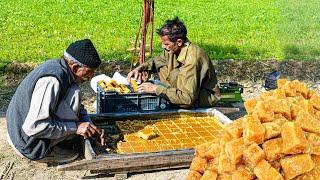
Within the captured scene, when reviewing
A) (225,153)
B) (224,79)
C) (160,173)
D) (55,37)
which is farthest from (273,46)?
(225,153)

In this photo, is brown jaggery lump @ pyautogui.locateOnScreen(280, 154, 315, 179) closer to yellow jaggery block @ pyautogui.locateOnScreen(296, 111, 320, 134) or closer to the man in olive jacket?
yellow jaggery block @ pyautogui.locateOnScreen(296, 111, 320, 134)

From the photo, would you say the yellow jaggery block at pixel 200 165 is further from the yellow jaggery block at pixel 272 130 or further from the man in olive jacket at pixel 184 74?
the man in olive jacket at pixel 184 74

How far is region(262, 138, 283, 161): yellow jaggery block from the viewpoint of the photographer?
2.64 metres

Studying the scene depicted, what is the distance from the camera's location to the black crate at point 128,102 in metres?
6.14

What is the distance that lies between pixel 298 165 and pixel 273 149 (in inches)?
5.8

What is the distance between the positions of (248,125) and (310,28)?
1440cm

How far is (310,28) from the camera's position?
16281 millimetres

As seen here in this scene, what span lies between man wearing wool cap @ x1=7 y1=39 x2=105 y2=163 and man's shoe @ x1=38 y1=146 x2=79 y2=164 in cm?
4

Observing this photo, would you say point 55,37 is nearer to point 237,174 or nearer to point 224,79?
point 224,79

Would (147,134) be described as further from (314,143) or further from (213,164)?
(314,143)

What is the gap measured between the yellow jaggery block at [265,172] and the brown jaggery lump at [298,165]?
0.16 ft

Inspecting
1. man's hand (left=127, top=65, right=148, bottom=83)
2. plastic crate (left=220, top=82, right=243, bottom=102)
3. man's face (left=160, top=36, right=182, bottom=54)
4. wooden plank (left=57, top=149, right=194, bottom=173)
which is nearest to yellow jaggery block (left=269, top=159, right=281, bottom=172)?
wooden plank (left=57, top=149, right=194, bottom=173)

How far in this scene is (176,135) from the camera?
5555 mm

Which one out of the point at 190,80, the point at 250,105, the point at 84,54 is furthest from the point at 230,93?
the point at 250,105
